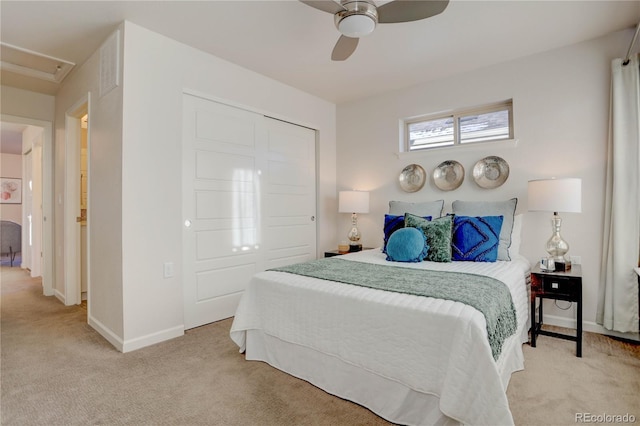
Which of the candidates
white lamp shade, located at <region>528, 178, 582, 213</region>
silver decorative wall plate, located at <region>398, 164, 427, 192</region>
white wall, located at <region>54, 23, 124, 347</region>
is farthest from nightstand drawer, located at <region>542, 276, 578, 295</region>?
white wall, located at <region>54, 23, 124, 347</region>

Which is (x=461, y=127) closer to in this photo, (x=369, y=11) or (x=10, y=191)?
(x=369, y=11)

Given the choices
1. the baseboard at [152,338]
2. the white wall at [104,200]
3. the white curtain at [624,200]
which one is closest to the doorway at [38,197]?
the white wall at [104,200]

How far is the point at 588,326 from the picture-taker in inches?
112

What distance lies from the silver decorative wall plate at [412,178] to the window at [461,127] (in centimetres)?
30

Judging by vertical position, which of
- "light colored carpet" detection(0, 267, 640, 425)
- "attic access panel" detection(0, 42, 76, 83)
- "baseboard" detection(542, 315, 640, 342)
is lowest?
"light colored carpet" detection(0, 267, 640, 425)

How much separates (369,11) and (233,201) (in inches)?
85.3

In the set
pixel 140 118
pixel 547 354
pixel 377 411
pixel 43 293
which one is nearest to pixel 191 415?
pixel 377 411

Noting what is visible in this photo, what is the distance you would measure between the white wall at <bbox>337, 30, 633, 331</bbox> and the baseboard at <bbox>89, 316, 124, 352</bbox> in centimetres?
317

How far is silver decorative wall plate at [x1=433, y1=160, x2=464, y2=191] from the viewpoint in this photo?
3543 millimetres

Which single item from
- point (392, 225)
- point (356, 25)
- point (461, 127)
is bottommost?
point (392, 225)

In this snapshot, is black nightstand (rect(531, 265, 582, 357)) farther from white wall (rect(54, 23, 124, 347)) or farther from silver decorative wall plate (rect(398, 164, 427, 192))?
white wall (rect(54, 23, 124, 347))

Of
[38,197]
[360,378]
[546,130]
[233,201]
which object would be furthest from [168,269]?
[38,197]

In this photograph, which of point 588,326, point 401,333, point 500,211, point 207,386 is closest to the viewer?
point 401,333

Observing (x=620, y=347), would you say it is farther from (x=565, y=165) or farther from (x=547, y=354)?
(x=565, y=165)
